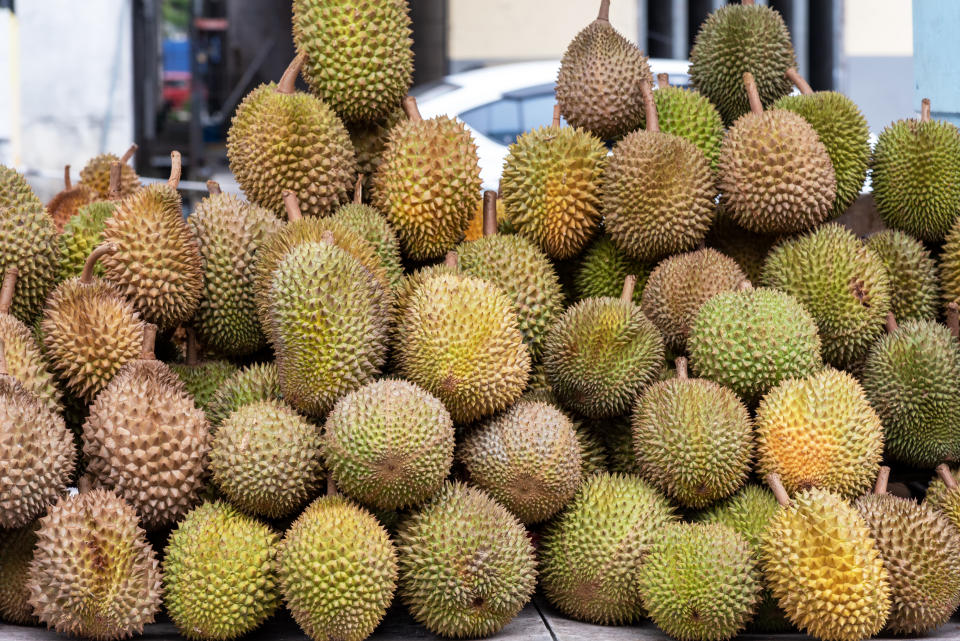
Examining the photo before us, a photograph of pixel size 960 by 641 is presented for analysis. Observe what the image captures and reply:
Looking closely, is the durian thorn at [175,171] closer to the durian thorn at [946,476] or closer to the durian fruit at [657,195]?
the durian fruit at [657,195]

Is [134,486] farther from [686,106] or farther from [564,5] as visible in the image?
[564,5]

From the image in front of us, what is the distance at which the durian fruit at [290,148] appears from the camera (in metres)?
2.79

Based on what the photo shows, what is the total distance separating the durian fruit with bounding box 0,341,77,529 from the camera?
224cm

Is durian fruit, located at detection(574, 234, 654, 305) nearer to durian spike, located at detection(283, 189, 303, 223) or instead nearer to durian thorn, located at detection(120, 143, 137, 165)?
durian spike, located at detection(283, 189, 303, 223)

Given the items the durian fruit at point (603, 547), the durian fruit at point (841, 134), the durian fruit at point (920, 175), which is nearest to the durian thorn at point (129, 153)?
the durian fruit at point (603, 547)

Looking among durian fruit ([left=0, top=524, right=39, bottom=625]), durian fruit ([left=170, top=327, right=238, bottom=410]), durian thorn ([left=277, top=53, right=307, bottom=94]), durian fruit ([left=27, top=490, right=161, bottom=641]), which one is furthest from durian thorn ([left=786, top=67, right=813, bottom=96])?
durian fruit ([left=0, top=524, right=39, bottom=625])

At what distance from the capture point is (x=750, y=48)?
3.17m

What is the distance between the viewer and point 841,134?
2975mm

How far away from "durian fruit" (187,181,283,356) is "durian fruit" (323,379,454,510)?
0.53m

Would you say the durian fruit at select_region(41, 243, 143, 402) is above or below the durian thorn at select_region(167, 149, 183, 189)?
below

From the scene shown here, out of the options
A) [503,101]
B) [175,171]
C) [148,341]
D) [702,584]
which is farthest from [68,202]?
[503,101]

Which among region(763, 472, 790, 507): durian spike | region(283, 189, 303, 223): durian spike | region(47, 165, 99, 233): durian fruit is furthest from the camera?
region(47, 165, 99, 233): durian fruit

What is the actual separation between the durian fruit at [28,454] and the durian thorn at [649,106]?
193 centimetres

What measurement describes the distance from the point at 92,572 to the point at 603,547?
1.29 m
